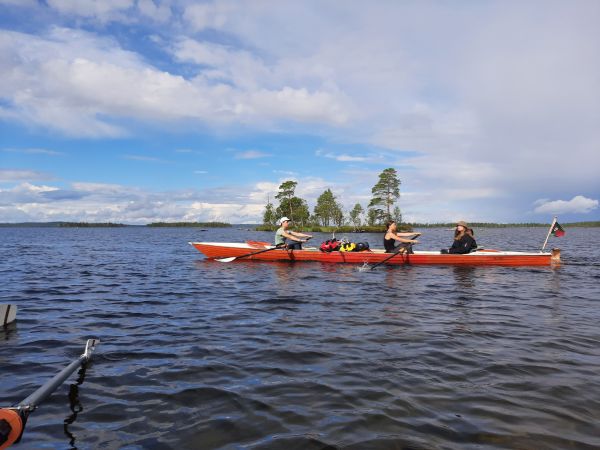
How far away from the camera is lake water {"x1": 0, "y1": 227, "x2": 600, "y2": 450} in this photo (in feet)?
12.9

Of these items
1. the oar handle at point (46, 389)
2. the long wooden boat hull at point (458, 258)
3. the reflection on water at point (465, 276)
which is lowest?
the reflection on water at point (465, 276)

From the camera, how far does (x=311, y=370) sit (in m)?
5.58

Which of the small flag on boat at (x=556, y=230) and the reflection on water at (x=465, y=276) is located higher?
the small flag on boat at (x=556, y=230)

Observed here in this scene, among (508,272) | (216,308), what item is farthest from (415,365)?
(508,272)

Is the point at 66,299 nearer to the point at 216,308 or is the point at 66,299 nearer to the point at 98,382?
the point at 216,308

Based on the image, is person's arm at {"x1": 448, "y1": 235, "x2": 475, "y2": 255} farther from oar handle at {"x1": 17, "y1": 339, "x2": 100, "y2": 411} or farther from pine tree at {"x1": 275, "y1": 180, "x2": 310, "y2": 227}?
pine tree at {"x1": 275, "y1": 180, "x2": 310, "y2": 227}

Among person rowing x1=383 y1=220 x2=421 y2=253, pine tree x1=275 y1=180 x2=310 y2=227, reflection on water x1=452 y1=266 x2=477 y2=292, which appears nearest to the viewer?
reflection on water x1=452 y1=266 x2=477 y2=292

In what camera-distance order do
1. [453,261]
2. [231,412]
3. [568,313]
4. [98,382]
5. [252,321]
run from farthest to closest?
[453,261] → [568,313] → [252,321] → [98,382] → [231,412]

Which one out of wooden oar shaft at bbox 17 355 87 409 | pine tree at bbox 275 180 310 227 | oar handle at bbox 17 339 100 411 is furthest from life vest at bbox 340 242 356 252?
pine tree at bbox 275 180 310 227

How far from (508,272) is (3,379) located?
1792 cm

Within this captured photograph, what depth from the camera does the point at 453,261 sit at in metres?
18.9

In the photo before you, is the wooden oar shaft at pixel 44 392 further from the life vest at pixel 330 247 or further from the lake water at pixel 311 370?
the life vest at pixel 330 247

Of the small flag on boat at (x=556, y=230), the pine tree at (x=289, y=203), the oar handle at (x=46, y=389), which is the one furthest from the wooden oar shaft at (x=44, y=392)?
the pine tree at (x=289, y=203)

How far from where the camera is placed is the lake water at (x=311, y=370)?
3.93m
